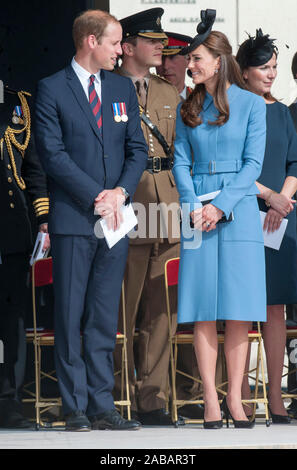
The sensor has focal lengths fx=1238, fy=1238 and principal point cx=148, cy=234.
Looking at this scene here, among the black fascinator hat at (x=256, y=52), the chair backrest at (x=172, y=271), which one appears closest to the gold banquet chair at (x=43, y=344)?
the chair backrest at (x=172, y=271)

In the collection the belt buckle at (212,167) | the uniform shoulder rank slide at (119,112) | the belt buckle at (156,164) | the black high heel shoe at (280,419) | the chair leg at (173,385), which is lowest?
the black high heel shoe at (280,419)

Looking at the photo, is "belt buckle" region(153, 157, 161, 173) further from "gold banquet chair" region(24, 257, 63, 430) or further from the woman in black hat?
"gold banquet chair" region(24, 257, 63, 430)

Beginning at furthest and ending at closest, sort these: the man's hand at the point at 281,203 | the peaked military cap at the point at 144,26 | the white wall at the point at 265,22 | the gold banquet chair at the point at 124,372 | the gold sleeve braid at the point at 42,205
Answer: the white wall at the point at 265,22 → the peaked military cap at the point at 144,26 → the gold sleeve braid at the point at 42,205 → the man's hand at the point at 281,203 → the gold banquet chair at the point at 124,372

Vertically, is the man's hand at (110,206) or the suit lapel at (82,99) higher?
the suit lapel at (82,99)

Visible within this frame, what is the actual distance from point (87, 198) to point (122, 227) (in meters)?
0.25

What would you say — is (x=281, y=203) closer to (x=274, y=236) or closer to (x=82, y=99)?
(x=274, y=236)

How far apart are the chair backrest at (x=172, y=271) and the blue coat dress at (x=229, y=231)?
394 millimetres

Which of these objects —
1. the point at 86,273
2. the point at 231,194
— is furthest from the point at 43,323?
the point at 231,194

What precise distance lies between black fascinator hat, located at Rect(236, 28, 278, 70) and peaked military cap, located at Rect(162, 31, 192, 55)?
67 centimetres

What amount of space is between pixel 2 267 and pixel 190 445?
6.04 ft

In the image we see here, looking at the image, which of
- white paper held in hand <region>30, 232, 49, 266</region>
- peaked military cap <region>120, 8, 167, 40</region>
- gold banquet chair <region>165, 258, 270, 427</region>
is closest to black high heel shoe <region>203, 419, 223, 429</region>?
gold banquet chair <region>165, 258, 270, 427</region>

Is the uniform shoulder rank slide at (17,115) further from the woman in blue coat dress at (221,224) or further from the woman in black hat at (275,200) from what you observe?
the woman in black hat at (275,200)

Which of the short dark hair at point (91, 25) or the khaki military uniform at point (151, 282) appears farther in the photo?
the khaki military uniform at point (151, 282)

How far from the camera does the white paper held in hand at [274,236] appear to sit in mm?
6656
